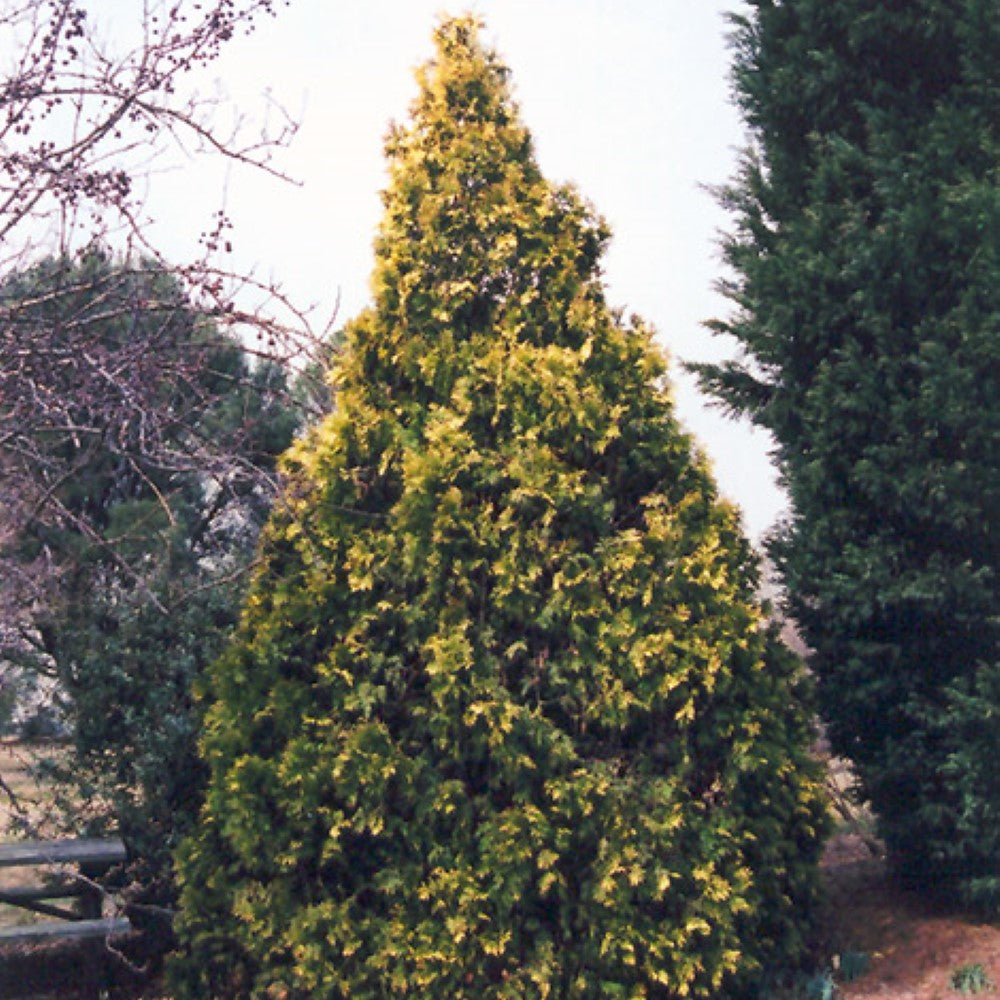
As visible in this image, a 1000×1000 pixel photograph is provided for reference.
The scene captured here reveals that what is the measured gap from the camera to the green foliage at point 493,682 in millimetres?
5617

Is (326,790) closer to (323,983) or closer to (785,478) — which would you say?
(323,983)

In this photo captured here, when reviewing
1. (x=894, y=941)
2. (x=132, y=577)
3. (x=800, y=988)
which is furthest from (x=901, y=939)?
(x=132, y=577)

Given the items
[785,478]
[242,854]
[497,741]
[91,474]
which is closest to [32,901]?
[242,854]

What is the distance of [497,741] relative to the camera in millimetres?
5543

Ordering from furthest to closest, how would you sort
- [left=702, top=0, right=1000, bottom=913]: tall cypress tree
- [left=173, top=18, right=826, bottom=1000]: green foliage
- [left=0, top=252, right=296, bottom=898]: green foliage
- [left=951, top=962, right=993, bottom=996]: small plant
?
[left=702, top=0, right=1000, bottom=913]: tall cypress tree < [left=951, top=962, right=993, bottom=996]: small plant < [left=173, top=18, right=826, bottom=1000]: green foliage < [left=0, top=252, right=296, bottom=898]: green foliage

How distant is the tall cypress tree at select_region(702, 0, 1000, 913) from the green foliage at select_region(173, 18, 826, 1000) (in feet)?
5.76

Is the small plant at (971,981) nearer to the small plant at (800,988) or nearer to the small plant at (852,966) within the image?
the small plant at (852,966)

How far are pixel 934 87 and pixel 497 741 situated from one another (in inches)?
219

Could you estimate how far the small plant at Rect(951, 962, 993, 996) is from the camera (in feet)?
21.1

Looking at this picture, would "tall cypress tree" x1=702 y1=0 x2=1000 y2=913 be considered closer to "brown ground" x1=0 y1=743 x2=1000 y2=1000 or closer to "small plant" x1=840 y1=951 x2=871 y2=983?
"brown ground" x1=0 y1=743 x2=1000 y2=1000

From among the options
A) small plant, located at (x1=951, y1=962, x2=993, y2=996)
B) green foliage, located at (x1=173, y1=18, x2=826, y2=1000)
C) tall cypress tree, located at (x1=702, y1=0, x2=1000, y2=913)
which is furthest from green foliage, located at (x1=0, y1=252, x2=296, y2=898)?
small plant, located at (x1=951, y1=962, x2=993, y2=996)

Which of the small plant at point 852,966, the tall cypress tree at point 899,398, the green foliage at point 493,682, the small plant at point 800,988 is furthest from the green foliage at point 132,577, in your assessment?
the small plant at point 852,966

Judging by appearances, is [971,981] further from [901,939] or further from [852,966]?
[901,939]

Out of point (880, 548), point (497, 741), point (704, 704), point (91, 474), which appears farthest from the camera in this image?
point (91, 474)
